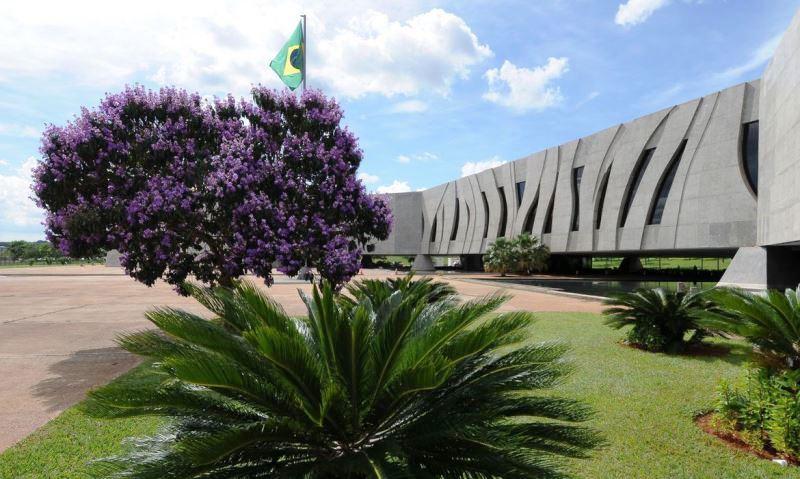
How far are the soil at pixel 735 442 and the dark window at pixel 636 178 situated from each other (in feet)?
89.0

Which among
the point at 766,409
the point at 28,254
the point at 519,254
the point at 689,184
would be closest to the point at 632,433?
the point at 766,409

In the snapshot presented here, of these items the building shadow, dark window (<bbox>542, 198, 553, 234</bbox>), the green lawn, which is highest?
dark window (<bbox>542, 198, 553, 234</bbox>)

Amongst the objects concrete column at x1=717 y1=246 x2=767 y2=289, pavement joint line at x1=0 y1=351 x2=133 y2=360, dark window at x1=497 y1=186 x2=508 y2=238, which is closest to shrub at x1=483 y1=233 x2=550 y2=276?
dark window at x1=497 y1=186 x2=508 y2=238

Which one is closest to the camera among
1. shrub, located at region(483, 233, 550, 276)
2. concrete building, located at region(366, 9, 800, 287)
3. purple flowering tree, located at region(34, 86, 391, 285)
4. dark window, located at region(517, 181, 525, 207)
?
purple flowering tree, located at region(34, 86, 391, 285)

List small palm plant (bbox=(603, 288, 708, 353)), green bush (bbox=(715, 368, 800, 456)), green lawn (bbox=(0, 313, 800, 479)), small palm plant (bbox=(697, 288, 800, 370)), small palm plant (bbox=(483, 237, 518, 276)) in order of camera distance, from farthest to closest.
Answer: small palm plant (bbox=(483, 237, 518, 276))
small palm plant (bbox=(603, 288, 708, 353))
small palm plant (bbox=(697, 288, 800, 370))
green bush (bbox=(715, 368, 800, 456))
green lawn (bbox=(0, 313, 800, 479))

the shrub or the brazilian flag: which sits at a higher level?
the brazilian flag

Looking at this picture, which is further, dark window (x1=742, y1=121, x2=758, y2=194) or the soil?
dark window (x1=742, y1=121, x2=758, y2=194)

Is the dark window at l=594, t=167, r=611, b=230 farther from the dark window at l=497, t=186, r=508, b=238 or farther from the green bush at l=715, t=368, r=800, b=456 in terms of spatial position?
the green bush at l=715, t=368, r=800, b=456

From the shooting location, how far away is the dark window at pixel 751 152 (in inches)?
945

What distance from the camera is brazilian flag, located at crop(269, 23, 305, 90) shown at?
Result: 2208 centimetres

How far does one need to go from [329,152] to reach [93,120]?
509 cm

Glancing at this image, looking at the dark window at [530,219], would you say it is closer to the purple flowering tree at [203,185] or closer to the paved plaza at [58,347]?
the paved plaza at [58,347]

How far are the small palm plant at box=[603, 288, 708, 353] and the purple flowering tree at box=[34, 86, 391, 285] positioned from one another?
6.88 meters

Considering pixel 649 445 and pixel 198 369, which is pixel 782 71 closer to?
pixel 649 445
